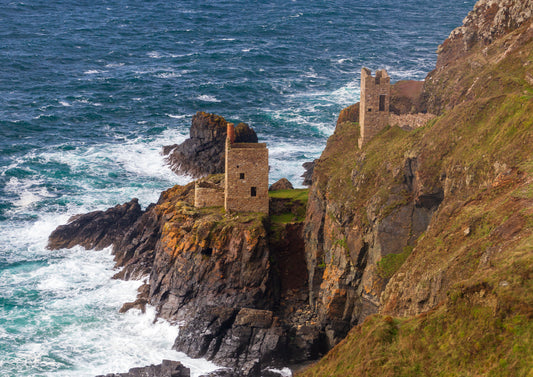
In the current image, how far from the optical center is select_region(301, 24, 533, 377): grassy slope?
33.5 meters

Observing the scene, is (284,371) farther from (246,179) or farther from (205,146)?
(205,146)

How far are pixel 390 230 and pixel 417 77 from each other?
8328 centimetres

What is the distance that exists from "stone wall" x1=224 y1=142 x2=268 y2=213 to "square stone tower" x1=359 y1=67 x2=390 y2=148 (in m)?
8.59

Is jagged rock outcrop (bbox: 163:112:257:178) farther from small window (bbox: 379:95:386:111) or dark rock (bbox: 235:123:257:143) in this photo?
small window (bbox: 379:95:386:111)

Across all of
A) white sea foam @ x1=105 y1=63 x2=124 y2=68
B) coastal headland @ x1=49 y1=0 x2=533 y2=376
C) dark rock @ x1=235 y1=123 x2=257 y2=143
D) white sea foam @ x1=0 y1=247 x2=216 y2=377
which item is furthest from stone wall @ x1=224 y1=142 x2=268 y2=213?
white sea foam @ x1=105 y1=63 x2=124 y2=68

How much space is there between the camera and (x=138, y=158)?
108125 millimetres

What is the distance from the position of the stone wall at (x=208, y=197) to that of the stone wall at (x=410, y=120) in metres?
15.7

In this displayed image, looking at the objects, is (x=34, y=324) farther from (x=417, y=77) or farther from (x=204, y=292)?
(x=417, y=77)

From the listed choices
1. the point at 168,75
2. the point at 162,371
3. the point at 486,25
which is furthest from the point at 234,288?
the point at 168,75

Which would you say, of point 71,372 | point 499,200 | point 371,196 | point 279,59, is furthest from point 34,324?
point 279,59

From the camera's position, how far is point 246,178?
227 feet

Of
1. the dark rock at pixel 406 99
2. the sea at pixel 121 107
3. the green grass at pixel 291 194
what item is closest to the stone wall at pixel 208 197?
the green grass at pixel 291 194

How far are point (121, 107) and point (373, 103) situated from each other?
6902cm

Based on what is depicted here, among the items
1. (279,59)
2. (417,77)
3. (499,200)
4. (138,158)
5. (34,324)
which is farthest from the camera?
(279,59)
